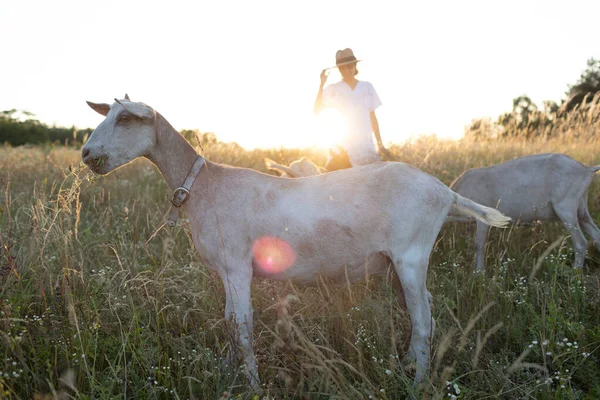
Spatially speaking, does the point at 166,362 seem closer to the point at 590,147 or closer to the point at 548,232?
the point at 548,232

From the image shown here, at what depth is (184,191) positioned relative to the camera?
3361 mm

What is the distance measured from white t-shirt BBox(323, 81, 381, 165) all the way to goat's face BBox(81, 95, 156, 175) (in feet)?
10.9

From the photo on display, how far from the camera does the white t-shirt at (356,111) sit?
6125 mm

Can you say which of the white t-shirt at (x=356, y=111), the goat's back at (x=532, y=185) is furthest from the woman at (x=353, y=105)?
the goat's back at (x=532, y=185)

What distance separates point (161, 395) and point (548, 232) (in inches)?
219

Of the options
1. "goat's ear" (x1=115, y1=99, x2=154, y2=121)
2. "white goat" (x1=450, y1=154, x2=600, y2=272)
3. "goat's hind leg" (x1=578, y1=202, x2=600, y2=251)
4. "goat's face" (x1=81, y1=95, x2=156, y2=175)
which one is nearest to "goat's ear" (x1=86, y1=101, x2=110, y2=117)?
"goat's face" (x1=81, y1=95, x2=156, y2=175)

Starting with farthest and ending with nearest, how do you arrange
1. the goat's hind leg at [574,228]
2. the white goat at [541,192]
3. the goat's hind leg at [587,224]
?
the goat's hind leg at [587,224]
the white goat at [541,192]
the goat's hind leg at [574,228]

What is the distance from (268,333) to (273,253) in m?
0.90

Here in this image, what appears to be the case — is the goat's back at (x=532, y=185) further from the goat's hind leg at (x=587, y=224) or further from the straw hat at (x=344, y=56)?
the straw hat at (x=344, y=56)

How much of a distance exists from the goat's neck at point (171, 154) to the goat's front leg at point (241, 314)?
2.71 ft

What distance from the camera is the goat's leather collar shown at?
335 cm

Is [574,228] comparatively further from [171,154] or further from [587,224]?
[171,154]

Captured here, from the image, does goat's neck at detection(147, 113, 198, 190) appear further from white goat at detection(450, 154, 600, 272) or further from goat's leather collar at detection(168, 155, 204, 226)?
white goat at detection(450, 154, 600, 272)

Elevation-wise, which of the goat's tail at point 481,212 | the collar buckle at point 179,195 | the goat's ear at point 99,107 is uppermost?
the goat's ear at point 99,107
